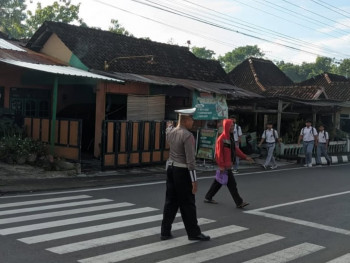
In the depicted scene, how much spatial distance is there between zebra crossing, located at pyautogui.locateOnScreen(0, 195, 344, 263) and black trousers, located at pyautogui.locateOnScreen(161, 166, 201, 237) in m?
0.19

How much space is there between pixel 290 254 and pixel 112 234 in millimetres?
2409

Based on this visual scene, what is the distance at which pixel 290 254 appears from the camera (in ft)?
18.0

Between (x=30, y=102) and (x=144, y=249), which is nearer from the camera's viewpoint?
(x=144, y=249)

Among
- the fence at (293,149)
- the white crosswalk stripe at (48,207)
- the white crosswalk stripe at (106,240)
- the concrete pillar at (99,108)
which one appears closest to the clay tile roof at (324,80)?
the fence at (293,149)

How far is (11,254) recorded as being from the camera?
5.05m

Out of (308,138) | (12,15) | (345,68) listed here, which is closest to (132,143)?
(308,138)

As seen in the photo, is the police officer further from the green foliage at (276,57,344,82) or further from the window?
the green foliage at (276,57,344,82)

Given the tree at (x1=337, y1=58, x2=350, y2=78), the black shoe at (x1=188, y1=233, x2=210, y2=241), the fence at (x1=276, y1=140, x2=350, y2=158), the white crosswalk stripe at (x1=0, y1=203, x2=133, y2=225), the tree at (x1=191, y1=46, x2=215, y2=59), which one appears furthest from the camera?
the tree at (x1=191, y1=46, x2=215, y2=59)

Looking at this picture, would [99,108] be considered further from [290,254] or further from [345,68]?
[345,68]

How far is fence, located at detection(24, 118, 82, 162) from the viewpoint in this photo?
12.8 metres

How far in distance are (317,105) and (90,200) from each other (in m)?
15.0

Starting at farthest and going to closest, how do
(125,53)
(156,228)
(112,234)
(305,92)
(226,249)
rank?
(305,92) < (125,53) < (156,228) < (112,234) < (226,249)

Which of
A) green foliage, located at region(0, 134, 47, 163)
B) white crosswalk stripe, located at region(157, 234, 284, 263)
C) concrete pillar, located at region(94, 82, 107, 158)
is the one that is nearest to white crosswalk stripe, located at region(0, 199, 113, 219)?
white crosswalk stripe, located at region(157, 234, 284, 263)

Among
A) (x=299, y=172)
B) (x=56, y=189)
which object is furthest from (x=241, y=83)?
(x=56, y=189)
